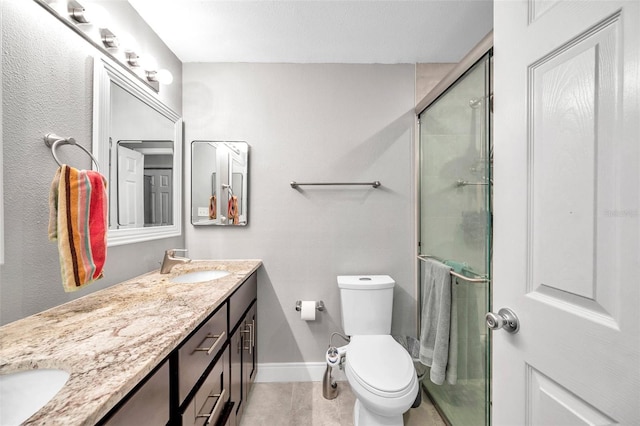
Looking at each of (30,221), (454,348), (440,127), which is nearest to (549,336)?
Answer: (454,348)

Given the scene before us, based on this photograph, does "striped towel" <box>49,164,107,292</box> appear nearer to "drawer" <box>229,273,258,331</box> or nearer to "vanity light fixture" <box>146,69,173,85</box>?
"drawer" <box>229,273,258,331</box>

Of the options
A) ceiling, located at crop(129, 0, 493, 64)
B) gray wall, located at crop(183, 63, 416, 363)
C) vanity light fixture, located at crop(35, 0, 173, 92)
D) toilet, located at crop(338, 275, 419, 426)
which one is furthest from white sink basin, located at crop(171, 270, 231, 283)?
ceiling, located at crop(129, 0, 493, 64)

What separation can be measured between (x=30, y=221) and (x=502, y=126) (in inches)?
63.2

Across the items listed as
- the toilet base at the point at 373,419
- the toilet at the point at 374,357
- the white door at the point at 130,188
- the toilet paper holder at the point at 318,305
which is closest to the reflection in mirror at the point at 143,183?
the white door at the point at 130,188

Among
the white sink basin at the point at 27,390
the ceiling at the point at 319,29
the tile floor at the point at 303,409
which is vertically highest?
the ceiling at the point at 319,29

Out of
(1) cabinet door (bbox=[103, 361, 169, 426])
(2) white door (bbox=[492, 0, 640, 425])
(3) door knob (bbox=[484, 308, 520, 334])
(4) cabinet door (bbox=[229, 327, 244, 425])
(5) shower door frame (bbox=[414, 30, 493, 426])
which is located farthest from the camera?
(4) cabinet door (bbox=[229, 327, 244, 425])

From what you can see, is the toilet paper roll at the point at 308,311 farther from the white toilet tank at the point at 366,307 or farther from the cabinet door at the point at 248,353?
the cabinet door at the point at 248,353

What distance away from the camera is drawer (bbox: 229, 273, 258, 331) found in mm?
1308

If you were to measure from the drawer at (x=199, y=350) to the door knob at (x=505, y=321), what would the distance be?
0.94m

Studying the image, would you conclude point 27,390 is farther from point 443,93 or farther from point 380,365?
point 443,93

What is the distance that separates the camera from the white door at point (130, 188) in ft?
4.31

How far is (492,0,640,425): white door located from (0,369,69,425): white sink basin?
113 centimetres

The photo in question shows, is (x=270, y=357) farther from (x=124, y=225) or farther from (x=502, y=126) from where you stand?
(x=502, y=126)

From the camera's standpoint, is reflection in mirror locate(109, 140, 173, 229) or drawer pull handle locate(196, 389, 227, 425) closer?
drawer pull handle locate(196, 389, 227, 425)
